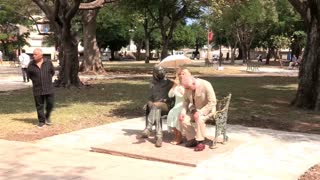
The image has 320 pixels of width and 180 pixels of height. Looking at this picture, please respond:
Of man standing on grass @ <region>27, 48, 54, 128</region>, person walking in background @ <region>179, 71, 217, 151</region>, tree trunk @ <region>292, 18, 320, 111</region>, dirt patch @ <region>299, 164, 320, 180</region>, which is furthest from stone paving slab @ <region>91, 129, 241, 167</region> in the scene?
tree trunk @ <region>292, 18, 320, 111</region>

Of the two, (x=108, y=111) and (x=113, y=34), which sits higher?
(x=113, y=34)

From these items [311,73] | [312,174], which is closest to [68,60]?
[311,73]

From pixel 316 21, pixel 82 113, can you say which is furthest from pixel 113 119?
pixel 316 21

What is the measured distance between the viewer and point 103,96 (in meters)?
17.8

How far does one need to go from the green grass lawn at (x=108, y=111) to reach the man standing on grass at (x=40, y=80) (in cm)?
44

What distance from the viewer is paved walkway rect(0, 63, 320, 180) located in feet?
23.7

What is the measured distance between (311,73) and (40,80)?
7511 mm

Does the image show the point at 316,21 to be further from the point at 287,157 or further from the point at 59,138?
the point at 59,138

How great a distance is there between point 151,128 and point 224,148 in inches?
53.5

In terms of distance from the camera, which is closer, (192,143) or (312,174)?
(312,174)

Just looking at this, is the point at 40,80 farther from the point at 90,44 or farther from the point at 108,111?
the point at 90,44

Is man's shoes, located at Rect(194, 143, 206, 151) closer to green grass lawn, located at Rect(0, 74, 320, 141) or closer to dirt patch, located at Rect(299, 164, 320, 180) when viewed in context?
dirt patch, located at Rect(299, 164, 320, 180)

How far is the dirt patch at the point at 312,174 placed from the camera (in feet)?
23.2

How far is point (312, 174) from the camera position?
7.27 metres
